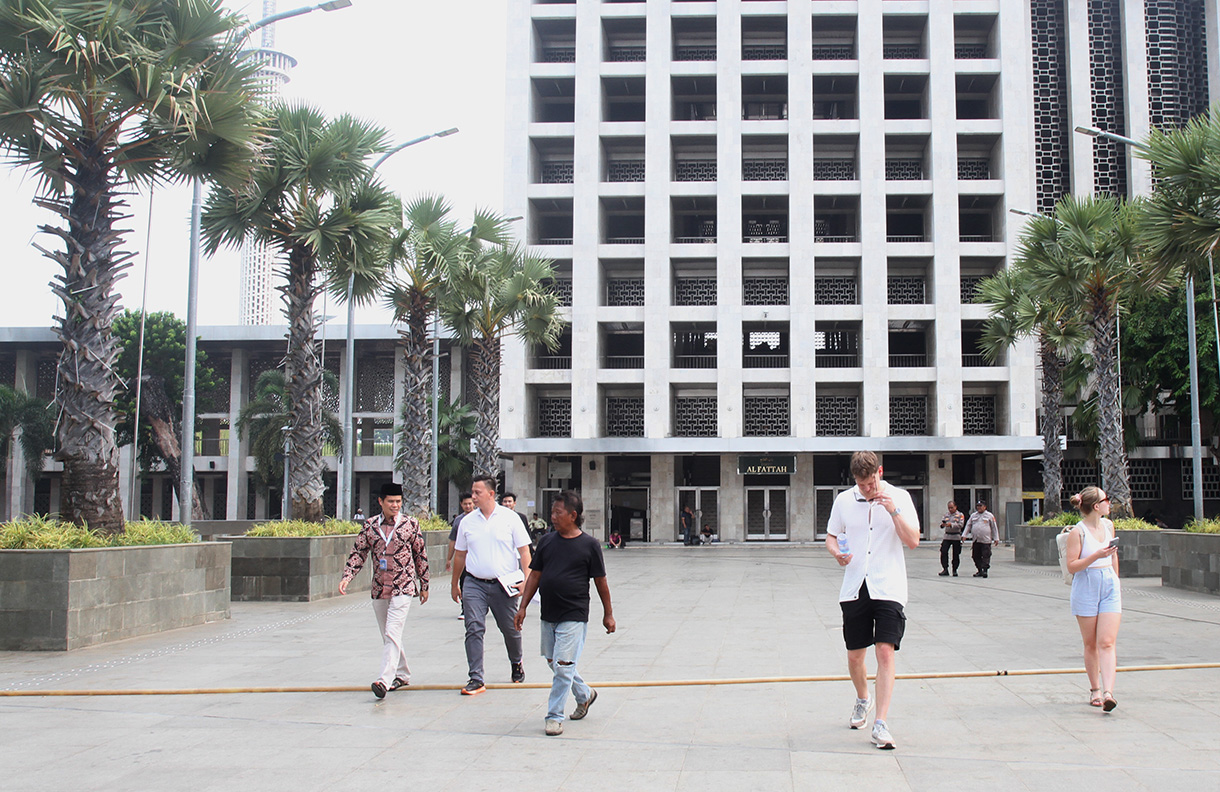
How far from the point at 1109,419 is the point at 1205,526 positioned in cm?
635

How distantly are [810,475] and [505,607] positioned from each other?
38212 millimetres

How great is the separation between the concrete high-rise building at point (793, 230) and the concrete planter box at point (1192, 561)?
2417 centimetres

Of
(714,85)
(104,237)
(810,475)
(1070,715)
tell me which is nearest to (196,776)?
(1070,715)

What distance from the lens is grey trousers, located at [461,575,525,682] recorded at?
837 cm

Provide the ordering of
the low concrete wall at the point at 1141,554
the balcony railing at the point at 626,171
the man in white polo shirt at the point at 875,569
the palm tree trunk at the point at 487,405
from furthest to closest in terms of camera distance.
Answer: the balcony railing at the point at 626,171 < the palm tree trunk at the point at 487,405 < the low concrete wall at the point at 1141,554 < the man in white polo shirt at the point at 875,569

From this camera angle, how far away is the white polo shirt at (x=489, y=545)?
8711 mm

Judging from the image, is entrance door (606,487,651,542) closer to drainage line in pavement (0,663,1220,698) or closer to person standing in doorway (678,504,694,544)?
person standing in doorway (678,504,694,544)

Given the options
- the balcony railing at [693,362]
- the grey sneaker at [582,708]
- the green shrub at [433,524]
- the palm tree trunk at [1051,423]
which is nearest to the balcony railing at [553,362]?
the balcony railing at [693,362]

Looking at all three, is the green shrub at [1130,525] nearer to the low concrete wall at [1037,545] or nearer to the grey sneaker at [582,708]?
the low concrete wall at [1037,545]

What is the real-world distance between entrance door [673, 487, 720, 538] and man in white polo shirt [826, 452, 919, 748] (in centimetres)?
3984

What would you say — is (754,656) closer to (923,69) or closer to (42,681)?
(42,681)

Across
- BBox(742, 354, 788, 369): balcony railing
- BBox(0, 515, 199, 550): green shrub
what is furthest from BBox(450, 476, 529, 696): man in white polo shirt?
BBox(742, 354, 788, 369): balcony railing

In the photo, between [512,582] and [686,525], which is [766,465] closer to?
[686,525]

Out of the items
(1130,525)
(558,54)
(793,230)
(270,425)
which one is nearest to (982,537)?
(1130,525)
